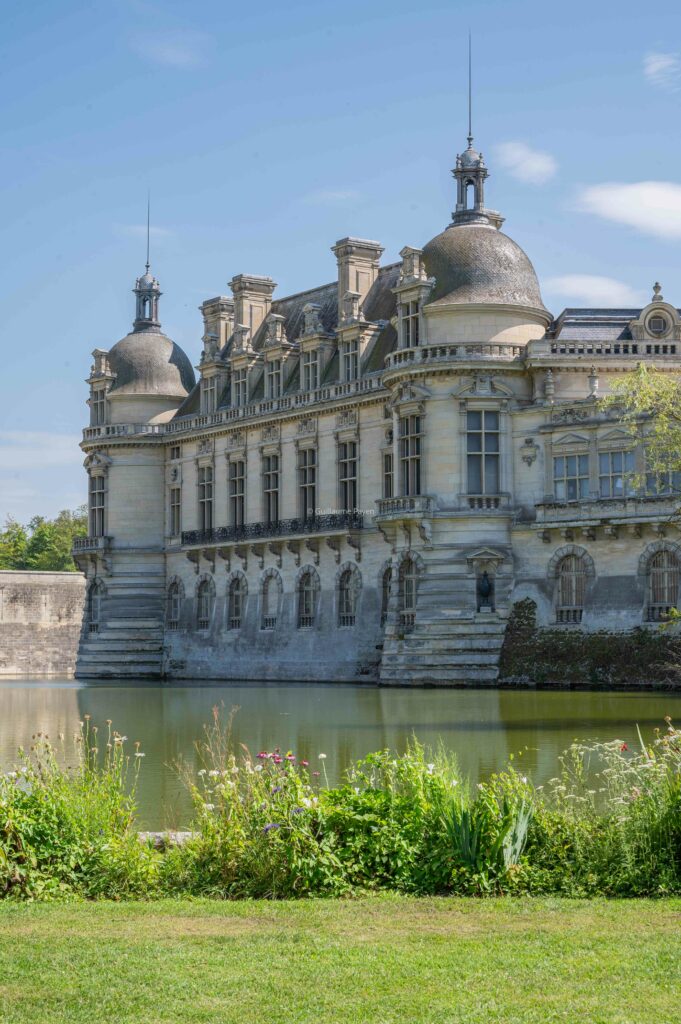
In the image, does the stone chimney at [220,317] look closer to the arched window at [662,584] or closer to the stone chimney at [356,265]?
the stone chimney at [356,265]

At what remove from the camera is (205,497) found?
2547 inches

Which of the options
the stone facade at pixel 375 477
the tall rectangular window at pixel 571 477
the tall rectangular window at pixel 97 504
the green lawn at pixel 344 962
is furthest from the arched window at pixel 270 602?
the green lawn at pixel 344 962

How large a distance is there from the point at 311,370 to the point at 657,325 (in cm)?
1502

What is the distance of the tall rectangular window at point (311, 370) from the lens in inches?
2301

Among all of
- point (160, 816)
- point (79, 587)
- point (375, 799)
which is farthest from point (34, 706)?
point (79, 587)

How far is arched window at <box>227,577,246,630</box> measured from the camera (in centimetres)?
6206

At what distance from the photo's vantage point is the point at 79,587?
79.7 m

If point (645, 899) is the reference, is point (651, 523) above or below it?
above

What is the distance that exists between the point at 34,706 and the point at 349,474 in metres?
19.0

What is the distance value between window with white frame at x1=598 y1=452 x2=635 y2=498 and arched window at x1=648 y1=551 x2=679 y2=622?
2.10 meters

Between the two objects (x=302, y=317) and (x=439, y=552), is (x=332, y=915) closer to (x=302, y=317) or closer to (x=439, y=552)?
(x=439, y=552)

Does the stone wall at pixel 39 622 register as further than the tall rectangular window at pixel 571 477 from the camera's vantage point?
Yes

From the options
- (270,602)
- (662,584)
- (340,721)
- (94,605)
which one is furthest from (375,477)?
(340,721)

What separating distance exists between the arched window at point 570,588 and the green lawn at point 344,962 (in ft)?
118
